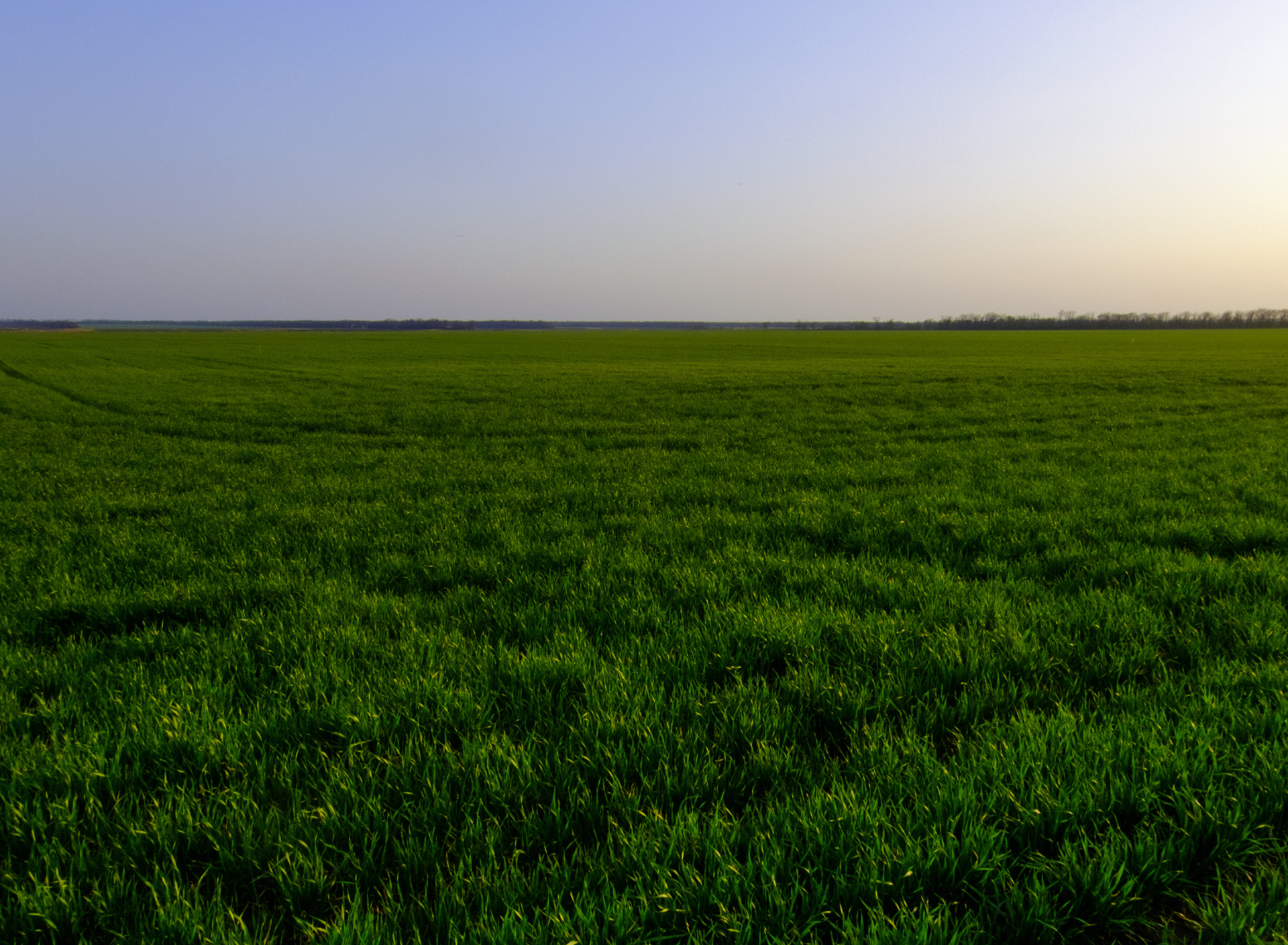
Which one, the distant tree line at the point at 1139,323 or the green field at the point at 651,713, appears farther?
the distant tree line at the point at 1139,323

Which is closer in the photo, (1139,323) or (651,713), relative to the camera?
(651,713)

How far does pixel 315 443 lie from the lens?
46.5 ft

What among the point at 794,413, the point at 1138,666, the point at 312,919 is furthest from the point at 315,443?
the point at 1138,666

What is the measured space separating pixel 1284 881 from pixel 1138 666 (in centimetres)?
160

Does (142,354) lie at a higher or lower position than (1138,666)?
higher

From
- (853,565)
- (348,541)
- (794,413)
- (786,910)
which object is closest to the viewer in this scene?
(786,910)

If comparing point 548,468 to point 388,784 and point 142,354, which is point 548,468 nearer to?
point 388,784

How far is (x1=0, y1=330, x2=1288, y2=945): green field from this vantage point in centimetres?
223

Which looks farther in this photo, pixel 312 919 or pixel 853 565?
pixel 853 565

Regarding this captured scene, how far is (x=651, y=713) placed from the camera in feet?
10.6

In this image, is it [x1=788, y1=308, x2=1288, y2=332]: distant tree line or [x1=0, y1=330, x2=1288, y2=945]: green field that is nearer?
[x1=0, y1=330, x2=1288, y2=945]: green field

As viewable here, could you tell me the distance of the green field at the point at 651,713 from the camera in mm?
2230

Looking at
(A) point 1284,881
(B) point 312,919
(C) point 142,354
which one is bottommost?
(B) point 312,919

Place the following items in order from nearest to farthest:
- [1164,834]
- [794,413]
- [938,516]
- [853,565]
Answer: [1164,834]
[853,565]
[938,516]
[794,413]
